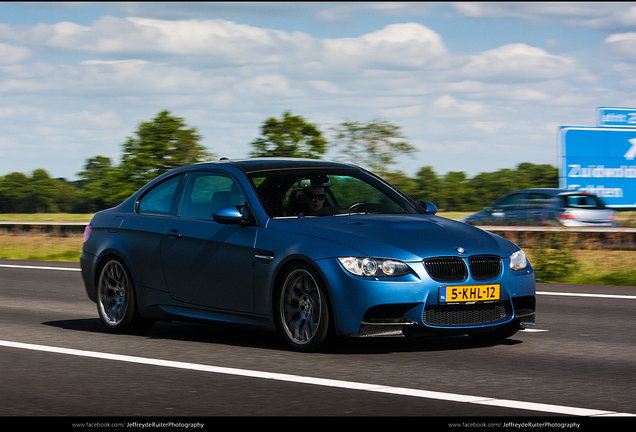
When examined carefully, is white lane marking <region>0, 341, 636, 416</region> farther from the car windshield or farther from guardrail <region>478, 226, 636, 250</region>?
guardrail <region>478, 226, 636, 250</region>

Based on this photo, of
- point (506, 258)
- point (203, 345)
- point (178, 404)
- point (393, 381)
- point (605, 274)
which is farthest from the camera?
point (605, 274)

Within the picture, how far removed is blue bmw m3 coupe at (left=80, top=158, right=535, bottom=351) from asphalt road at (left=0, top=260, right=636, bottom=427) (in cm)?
27

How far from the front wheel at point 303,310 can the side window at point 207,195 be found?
105 centimetres

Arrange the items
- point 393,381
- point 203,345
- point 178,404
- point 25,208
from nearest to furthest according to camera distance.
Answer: point 178,404
point 393,381
point 203,345
point 25,208

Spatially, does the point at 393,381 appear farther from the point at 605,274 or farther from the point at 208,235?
the point at 605,274

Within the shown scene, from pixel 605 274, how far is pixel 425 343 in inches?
323

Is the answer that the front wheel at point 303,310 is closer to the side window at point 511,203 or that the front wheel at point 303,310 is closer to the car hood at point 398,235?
the car hood at point 398,235

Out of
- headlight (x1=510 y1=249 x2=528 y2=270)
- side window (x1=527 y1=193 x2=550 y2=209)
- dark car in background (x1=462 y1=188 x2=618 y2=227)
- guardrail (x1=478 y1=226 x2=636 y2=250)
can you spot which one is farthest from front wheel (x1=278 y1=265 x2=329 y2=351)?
side window (x1=527 y1=193 x2=550 y2=209)

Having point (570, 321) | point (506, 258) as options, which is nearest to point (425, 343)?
point (506, 258)

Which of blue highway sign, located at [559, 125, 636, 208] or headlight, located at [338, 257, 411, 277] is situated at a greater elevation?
blue highway sign, located at [559, 125, 636, 208]

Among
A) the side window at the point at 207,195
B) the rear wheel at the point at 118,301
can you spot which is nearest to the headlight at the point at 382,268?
the side window at the point at 207,195

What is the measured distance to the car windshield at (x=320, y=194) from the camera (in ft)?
27.8

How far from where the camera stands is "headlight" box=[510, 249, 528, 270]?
313 inches

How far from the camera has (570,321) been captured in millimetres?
10195
